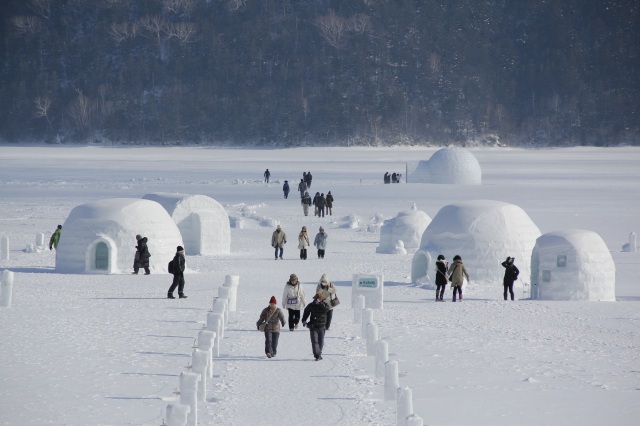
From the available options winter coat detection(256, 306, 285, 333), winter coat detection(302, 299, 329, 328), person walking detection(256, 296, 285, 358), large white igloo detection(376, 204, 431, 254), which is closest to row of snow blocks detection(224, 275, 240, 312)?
person walking detection(256, 296, 285, 358)

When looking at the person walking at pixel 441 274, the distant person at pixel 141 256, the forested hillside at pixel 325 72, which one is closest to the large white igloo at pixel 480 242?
the person walking at pixel 441 274

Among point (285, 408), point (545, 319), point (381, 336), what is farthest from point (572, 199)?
point (285, 408)

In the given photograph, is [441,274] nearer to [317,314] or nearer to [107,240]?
[317,314]

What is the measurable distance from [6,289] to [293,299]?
6.50 meters

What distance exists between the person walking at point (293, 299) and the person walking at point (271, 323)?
1486 millimetres

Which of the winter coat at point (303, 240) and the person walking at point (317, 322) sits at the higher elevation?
the winter coat at point (303, 240)

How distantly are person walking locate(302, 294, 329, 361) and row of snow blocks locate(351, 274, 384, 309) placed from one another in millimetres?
5720

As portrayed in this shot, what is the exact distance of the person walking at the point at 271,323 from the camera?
54.3 ft

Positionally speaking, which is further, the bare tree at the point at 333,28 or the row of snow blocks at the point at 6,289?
the bare tree at the point at 333,28

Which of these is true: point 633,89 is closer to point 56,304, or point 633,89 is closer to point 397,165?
point 397,165

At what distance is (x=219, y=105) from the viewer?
137375 millimetres

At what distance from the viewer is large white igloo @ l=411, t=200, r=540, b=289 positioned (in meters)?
27.9

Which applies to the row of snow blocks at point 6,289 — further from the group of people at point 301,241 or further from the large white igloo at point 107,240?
the group of people at point 301,241

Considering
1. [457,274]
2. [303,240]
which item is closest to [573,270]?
[457,274]
